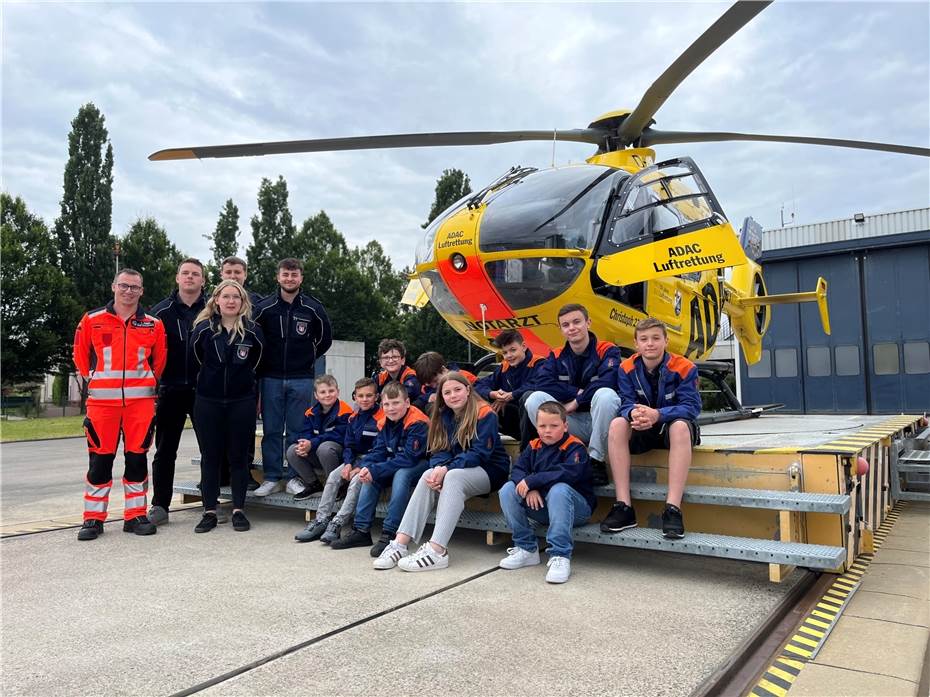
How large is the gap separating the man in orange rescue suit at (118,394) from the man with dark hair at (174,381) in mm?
282

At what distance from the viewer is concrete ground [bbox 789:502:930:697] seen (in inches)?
86.2

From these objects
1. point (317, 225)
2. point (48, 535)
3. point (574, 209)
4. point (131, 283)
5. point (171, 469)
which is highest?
point (317, 225)

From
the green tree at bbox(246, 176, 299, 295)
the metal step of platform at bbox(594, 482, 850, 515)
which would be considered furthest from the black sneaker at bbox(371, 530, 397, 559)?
the green tree at bbox(246, 176, 299, 295)

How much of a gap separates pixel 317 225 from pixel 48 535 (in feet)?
133

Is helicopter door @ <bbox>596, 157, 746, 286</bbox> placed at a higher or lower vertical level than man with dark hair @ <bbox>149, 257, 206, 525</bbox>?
higher

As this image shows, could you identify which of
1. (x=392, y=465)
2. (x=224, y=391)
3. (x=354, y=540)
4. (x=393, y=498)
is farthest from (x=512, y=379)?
(x=224, y=391)

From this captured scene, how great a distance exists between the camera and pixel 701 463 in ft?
12.0

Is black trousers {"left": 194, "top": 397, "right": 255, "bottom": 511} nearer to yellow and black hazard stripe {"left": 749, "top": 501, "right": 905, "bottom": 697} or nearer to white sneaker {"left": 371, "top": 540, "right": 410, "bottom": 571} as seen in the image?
white sneaker {"left": 371, "top": 540, "right": 410, "bottom": 571}

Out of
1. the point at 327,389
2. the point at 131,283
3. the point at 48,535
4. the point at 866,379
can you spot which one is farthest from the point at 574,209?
the point at 866,379

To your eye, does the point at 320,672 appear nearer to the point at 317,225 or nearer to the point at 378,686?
the point at 378,686

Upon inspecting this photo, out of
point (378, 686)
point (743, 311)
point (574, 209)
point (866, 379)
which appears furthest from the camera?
point (866, 379)

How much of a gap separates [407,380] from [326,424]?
689mm

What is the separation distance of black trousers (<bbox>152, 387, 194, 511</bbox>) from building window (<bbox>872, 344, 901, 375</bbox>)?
48.4 feet

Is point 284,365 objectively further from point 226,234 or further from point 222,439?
point 226,234
